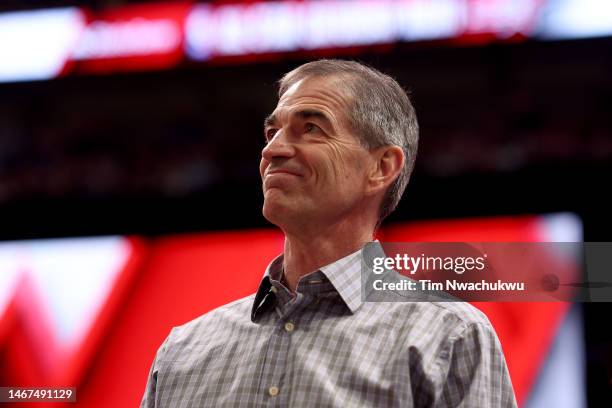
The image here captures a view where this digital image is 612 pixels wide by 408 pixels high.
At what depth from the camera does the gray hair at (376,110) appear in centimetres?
143

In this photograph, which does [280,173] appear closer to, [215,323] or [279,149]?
[279,149]

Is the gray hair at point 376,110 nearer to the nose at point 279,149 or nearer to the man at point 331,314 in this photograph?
the man at point 331,314

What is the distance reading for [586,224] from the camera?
258 centimetres

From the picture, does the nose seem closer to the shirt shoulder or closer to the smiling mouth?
the smiling mouth

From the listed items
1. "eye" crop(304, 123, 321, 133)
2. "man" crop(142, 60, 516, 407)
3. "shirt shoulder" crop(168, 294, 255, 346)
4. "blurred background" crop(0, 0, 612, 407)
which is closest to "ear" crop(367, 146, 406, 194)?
"man" crop(142, 60, 516, 407)

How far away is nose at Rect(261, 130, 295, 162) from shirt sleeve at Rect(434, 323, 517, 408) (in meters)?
0.40

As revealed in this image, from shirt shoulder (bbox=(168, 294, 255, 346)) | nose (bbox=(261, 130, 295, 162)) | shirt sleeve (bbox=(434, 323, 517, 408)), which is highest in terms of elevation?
nose (bbox=(261, 130, 295, 162))

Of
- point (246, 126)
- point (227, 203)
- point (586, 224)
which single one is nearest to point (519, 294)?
point (586, 224)

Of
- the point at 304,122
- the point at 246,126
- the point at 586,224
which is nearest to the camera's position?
the point at 304,122

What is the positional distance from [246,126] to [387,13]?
0.67m

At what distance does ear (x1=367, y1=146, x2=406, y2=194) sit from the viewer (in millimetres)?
1431

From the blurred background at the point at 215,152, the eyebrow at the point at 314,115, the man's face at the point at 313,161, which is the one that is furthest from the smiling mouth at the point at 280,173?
the blurred background at the point at 215,152

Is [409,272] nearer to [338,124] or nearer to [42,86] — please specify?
[338,124]

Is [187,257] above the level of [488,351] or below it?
above
